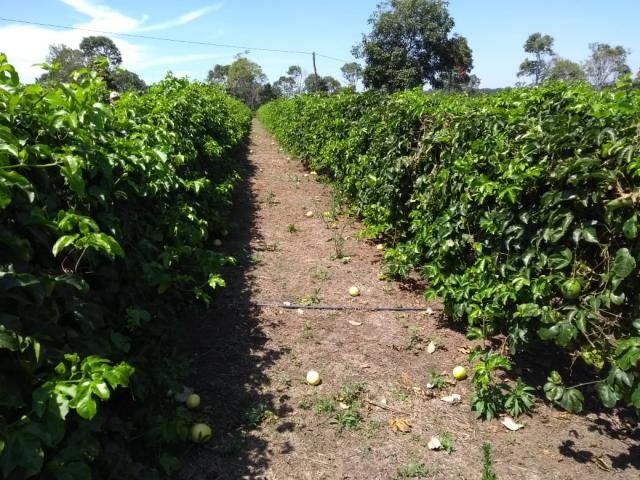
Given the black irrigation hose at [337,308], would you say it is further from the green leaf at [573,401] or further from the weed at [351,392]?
the green leaf at [573,401]

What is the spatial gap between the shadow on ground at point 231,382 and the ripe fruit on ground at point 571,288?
2038mm

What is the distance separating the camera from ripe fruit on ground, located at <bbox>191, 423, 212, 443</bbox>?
277 centimetres

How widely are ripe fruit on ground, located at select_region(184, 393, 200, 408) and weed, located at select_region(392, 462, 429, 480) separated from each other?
1.38 metres

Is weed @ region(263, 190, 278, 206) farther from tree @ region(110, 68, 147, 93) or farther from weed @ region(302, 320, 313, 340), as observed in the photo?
weed @ region(302, 320, 313, 340)

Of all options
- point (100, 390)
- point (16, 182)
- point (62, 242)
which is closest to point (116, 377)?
point (100, 390)

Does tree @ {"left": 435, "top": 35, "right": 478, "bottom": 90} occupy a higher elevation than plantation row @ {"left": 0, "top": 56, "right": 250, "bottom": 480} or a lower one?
higher

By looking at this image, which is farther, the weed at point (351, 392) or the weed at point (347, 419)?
the weed at point (351, 392)

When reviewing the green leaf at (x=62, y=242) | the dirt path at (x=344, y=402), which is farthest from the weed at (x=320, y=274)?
the green leaf at (x=62, y=242)

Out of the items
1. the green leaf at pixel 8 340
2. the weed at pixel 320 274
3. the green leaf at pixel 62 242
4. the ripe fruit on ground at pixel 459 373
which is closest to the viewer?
the green leaf at pixel 8 340

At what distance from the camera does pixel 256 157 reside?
1559 centimetres

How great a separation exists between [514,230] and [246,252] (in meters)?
3.77

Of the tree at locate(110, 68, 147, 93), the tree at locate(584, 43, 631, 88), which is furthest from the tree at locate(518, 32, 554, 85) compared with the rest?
the tree at locate(110, 68, 147, 93)

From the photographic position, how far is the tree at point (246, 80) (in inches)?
3024

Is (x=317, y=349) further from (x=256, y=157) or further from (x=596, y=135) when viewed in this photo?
(x=256, y=157)
